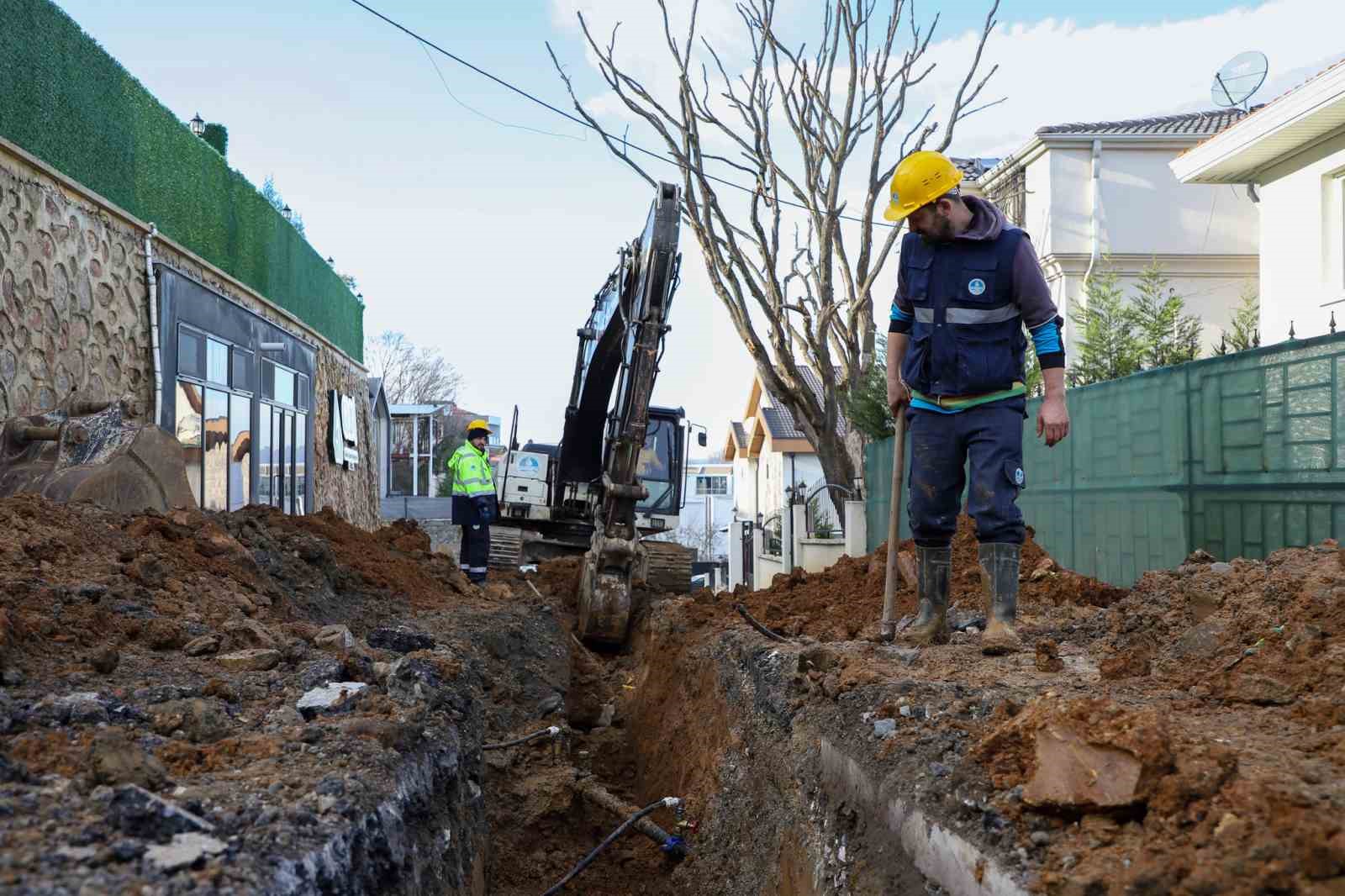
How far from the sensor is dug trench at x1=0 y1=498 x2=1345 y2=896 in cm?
210

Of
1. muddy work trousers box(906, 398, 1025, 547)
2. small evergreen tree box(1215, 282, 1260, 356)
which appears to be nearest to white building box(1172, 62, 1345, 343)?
small evergreen tree box(1215, 282, 1260, 356)

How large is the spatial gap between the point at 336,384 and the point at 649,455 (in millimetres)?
11030

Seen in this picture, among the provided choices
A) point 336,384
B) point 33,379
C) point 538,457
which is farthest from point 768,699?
point 336,384

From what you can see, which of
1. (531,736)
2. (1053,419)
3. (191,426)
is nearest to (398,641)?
(531,736)

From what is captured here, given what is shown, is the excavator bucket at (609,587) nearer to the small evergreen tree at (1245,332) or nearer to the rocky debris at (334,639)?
the rocky debris at (334,639)

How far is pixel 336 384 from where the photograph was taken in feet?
75.8

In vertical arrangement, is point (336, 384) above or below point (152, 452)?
above

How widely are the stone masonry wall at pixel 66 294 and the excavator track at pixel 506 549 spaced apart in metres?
3.98

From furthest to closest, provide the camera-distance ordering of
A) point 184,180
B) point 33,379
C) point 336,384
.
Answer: point 336,384
point 184,180
point 33,379

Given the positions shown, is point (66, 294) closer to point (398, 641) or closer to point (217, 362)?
point (217, 362)

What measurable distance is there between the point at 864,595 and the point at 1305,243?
8961 mm

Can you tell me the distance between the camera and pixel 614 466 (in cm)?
927

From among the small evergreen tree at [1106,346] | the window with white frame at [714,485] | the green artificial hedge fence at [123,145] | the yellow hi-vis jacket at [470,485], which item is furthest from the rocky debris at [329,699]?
the window with white frame at [714,485]

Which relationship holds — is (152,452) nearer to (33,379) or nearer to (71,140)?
(33,379)
